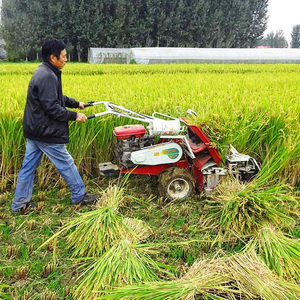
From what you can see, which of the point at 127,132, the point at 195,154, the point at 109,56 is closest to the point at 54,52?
the point at 127,132

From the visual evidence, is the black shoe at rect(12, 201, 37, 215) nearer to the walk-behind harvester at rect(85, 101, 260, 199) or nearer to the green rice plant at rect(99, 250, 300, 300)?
the walk-behind harvester at rect(85, 101, 260, 199)

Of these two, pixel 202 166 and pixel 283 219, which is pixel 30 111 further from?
pixel 283 219

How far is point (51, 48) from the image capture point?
106 inches

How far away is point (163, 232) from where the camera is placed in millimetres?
2678

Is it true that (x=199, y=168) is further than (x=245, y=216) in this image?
Yes

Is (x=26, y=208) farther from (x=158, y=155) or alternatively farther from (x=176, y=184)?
(x=176, y=184)

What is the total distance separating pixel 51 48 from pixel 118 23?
28562mm

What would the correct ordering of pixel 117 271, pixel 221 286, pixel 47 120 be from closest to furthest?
pixel 221 286, pixel 117 271, pixel 47 120

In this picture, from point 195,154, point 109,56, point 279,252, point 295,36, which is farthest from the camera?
point 295,36

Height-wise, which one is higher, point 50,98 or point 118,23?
point 118,23

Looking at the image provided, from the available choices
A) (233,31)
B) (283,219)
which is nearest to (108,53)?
(233,31)

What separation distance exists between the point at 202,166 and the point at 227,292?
1.46 m

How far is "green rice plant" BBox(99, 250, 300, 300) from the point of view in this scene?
174 centimetres

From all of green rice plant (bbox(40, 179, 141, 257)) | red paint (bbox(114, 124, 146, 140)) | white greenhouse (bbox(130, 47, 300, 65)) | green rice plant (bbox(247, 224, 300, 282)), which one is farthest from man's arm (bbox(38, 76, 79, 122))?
white greenhouse (bbox(130, 47, 300, 65))
